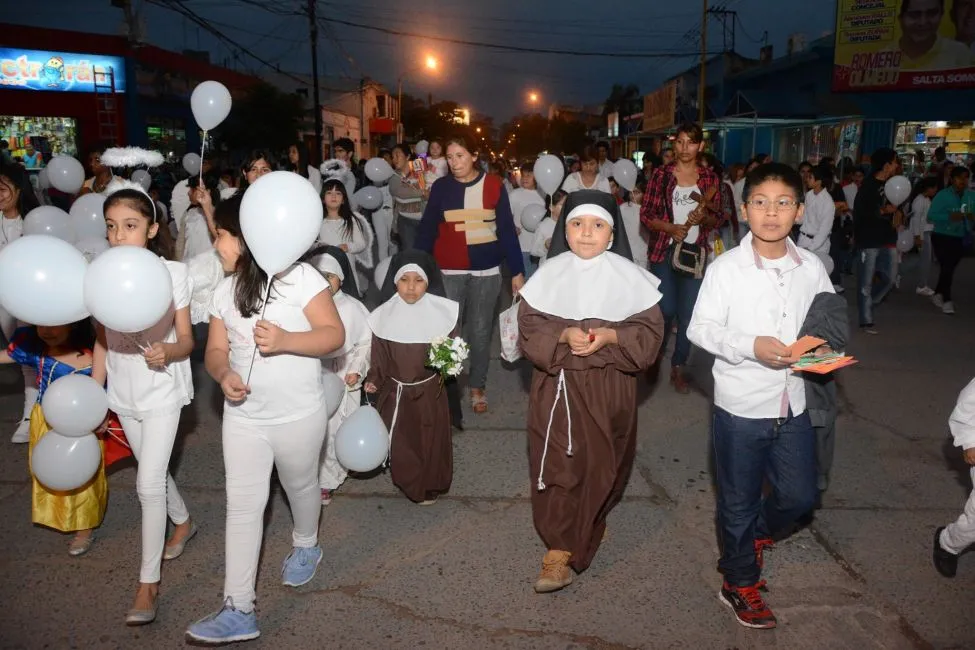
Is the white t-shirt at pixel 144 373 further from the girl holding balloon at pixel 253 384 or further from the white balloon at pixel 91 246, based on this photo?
the white balloon at pixel 91 246

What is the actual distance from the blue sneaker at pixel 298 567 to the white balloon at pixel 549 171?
19.2 ft

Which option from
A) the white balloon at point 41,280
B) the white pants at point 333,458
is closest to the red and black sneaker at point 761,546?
the white pants at point 333,458

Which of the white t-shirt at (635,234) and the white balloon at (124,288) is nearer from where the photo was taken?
the white balloon at (124,288)

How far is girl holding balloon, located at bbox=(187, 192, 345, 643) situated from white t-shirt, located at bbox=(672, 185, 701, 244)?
155 inches

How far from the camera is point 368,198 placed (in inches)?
408

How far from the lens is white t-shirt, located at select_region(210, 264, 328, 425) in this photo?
10.4ft

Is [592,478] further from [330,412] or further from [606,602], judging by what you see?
[330,412]

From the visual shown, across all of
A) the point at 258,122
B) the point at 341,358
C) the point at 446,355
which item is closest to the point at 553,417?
the point at 446,355

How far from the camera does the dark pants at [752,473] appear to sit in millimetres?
3357

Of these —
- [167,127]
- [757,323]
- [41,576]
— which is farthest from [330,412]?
[167,127]

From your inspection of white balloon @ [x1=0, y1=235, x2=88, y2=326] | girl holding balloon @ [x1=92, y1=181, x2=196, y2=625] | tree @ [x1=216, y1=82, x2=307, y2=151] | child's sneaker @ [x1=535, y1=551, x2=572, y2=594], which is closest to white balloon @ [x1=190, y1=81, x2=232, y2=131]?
girl holding balloon @ [x1=92, y1=181, x2=196, y2=625]

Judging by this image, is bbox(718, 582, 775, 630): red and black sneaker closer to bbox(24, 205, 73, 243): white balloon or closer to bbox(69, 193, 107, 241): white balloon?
bbox(24, 205, 73, 243): white balloon

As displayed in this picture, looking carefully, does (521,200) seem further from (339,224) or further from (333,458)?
(333,458)

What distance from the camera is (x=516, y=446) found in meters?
5.59
